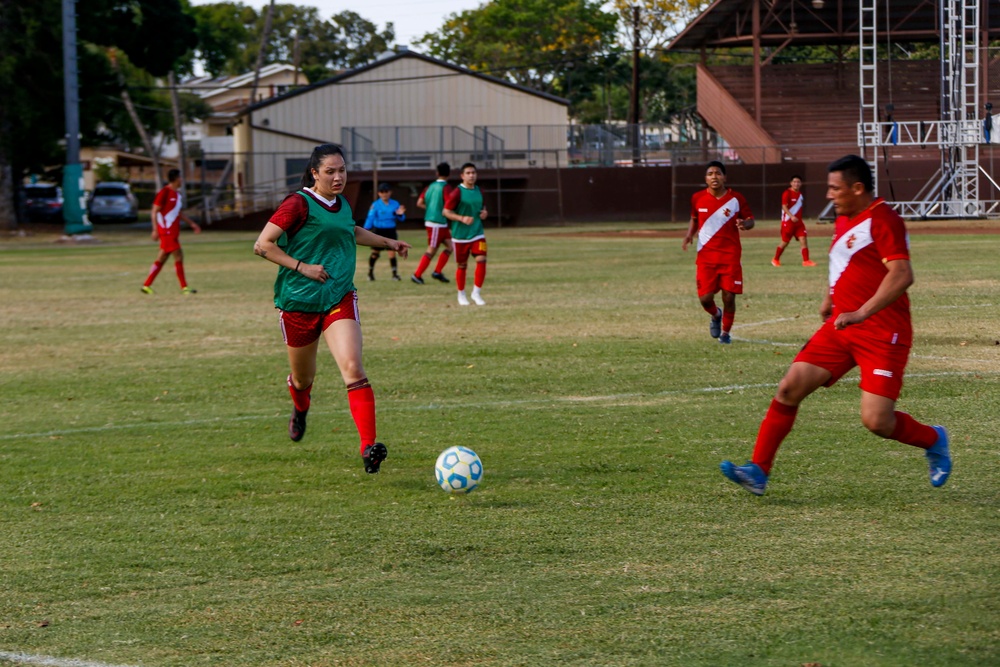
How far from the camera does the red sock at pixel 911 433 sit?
22.1 ft

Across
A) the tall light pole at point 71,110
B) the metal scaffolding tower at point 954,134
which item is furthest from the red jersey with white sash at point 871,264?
the tall light pole at point 71,110

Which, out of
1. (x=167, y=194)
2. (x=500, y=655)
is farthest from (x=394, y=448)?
(x=167, y=194)

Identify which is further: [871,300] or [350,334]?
[350,334]

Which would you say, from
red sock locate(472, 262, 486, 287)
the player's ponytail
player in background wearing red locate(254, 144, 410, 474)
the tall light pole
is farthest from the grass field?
the tall light pole

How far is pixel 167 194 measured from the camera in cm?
2114

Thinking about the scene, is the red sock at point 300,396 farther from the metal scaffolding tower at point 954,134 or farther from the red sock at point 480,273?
the metal scaffolding tower at point 954,134

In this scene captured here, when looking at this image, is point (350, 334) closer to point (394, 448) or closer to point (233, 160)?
point (394, 448)

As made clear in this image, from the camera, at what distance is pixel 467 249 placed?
18.6 m

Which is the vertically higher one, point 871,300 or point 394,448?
point 871,300

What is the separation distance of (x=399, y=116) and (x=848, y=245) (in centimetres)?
5465

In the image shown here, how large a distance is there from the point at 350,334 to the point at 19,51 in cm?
4367

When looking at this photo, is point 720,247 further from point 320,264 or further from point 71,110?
point 71,110

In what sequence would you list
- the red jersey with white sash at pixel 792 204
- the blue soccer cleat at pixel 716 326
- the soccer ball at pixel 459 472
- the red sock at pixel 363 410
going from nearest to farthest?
the soccer ball at pixel 459 472 → the red sock at pixel 363 410 → the blue soccer cleat at pixel 716 326 → the red jersey with white sash at pixel 792 204

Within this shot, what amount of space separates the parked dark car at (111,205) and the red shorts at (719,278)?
52736 mm
